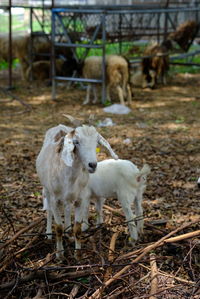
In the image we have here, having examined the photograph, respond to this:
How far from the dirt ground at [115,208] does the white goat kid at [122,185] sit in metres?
0.22

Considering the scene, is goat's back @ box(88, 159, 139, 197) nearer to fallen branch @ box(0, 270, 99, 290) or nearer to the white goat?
the white goat

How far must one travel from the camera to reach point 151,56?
1294cm

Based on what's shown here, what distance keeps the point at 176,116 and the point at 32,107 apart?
9.95 feet

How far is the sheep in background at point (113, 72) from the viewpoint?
37.3ft

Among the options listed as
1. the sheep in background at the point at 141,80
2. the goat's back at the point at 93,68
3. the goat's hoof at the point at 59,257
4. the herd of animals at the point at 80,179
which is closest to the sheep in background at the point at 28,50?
the sheep in background at the point at 141,80

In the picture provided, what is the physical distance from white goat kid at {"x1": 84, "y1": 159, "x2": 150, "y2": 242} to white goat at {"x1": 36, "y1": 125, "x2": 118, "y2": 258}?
403mm

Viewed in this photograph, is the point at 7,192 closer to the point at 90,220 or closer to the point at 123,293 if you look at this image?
the point at 90,220

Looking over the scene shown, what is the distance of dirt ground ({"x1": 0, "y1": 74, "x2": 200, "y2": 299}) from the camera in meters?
3.87

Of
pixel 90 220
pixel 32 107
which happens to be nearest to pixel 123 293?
pixel 90 220

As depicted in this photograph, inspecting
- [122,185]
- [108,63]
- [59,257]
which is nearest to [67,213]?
[59,257]

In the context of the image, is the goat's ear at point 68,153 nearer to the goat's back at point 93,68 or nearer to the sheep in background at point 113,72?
the sheep in background at point 113,72

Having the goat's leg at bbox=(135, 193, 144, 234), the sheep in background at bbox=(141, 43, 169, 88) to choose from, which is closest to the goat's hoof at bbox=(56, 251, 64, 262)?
the goat's leg at bbox=(135, 193, 144, 234)

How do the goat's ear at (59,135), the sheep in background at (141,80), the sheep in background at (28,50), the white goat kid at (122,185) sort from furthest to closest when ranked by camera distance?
1. the sheep in background at (28,50)
2. the sheep in background at (141,80)
3. the white goat kid at (122,185)
4. the goat's ear at (59,135)

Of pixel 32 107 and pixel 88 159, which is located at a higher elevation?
pixel 88 159
